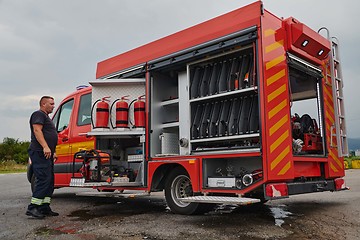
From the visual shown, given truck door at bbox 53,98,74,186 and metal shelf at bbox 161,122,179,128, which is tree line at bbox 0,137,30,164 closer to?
truck door at bbox 53,98,74,186

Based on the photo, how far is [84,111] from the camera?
25.8 ft

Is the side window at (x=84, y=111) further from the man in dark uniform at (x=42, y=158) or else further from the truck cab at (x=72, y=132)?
the man in dark uniform at (x=42, y=158)

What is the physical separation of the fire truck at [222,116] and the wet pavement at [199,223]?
37 centimetres

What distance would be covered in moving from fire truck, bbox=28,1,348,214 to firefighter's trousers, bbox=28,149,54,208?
88 centimetres

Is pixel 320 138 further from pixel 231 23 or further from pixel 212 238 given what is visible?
pixel 212 238

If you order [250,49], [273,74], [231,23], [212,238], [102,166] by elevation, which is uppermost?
[231,23]

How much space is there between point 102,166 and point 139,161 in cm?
79

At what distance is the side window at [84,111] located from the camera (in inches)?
305

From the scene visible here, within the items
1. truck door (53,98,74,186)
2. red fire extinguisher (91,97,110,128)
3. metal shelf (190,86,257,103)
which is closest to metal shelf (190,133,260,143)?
metal shelf (190,86,257,103)

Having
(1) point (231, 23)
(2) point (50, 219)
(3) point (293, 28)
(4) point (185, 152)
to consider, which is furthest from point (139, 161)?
(3) point (293, 28)

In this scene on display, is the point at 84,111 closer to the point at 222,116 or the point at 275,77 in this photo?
the point at 222,116

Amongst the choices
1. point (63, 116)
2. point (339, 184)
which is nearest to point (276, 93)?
point (339, 184)

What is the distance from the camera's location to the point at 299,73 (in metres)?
6.16

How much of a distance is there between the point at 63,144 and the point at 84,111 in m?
0.95
